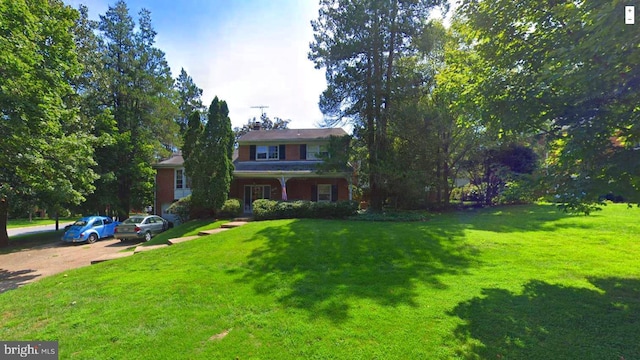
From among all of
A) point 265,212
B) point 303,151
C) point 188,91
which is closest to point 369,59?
point 303,151

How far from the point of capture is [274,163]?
23047 millimetres

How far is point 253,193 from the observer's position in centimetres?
2297

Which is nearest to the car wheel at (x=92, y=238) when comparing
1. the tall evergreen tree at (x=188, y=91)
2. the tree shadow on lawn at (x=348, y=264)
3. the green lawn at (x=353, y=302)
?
the green lawn at (x=353, y=302)

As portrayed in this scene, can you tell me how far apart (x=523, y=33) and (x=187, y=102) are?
43.6m

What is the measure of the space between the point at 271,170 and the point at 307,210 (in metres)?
6.67

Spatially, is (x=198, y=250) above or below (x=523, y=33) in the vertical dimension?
below

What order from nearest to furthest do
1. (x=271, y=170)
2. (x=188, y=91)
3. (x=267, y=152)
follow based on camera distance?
(x=271, y=170) < (x=267, y=152) < (x=188, y=91)

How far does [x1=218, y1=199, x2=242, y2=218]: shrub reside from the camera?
17609mm

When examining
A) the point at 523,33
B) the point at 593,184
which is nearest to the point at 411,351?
the point at 593,184

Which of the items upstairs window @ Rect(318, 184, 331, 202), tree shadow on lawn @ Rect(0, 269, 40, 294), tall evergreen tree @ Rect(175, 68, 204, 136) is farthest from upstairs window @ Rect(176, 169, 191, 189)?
tall evergreen tree @ Rect(175, 68, 204, 136)

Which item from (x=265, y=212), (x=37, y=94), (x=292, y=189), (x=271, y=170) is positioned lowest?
(x=265, y=212)

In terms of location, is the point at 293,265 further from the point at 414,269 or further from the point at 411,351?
the point at 411,351

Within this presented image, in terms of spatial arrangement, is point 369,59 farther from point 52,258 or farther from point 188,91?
point 188,91

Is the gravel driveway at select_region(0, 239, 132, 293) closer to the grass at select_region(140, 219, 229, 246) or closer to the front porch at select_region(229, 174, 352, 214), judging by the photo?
the grass at select_region(140, 219, 229, 246)
